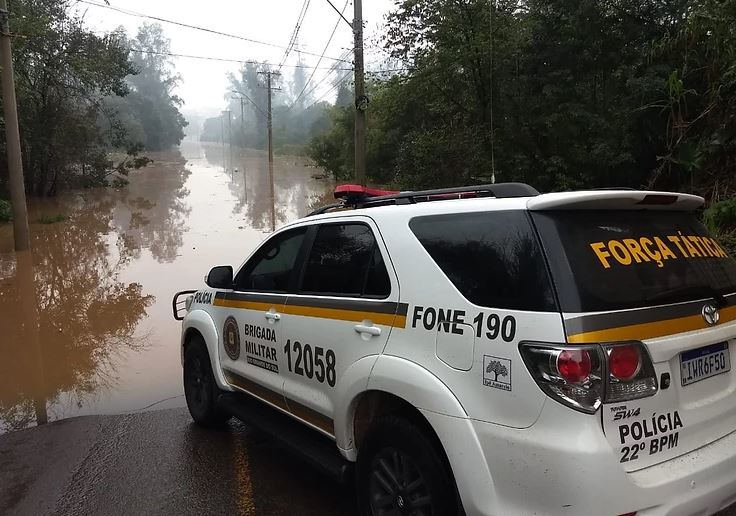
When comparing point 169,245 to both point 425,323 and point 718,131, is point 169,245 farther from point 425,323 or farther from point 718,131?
point 425,323

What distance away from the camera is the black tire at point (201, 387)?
176 inches

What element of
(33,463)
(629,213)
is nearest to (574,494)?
(629,213)

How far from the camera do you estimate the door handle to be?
8.98 feet

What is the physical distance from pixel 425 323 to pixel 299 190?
30816mm

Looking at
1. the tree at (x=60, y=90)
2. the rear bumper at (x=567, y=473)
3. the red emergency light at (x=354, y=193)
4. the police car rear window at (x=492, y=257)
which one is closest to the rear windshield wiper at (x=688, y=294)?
the police car rear window at (x=492, y=257)

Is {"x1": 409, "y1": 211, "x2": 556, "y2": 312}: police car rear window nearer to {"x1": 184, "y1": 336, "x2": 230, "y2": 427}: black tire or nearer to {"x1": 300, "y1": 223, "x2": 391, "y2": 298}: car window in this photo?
{"x1": 300, "y1": 223, "x2": 391, "y2": 298}: car window

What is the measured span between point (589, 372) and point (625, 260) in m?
0.55

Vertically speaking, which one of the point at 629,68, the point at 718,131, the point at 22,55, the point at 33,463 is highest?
the point at 22,55

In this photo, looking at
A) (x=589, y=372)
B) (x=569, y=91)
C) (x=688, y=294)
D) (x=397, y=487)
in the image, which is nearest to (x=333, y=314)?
(x=397, y=487)

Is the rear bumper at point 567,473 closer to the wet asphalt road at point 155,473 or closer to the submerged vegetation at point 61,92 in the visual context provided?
the wet asphalt road at point 155,473

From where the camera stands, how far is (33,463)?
416cm

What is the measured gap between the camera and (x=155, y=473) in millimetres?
3916

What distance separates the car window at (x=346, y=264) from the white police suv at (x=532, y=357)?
16 millimetres

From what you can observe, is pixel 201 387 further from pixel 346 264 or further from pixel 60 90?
pixel 60 90
